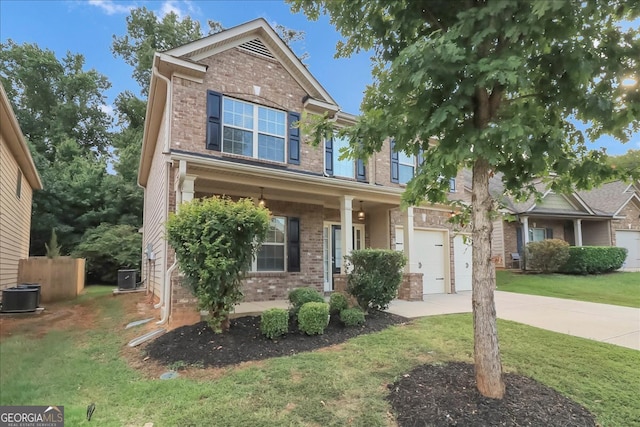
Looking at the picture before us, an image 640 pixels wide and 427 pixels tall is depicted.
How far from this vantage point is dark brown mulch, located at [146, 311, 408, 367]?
486cm

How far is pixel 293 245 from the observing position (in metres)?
9.83

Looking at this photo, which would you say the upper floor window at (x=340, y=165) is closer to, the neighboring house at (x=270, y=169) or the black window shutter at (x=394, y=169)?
the neighboring house at (x=270, y=169)

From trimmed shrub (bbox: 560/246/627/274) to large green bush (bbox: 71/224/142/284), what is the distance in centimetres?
1938

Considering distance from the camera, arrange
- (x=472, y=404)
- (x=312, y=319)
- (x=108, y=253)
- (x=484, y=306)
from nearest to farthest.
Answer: (x=472, y=404) < (x=484, y=306) < (x=312, y=319) < (x=108, y=253)

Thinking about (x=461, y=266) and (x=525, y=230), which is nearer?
(x=461, y=266)

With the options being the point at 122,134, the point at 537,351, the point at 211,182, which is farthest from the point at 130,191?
the point at 537,351

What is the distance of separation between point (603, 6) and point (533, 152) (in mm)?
1339

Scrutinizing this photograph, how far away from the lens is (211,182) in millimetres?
8500

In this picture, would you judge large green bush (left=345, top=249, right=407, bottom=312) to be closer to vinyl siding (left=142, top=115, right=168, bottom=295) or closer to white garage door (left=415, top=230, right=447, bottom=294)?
vinyl siding (left=142, top=115, right=168, bottom=295)

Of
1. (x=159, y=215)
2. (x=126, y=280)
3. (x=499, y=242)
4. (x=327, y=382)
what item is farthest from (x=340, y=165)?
(x=499, y=242)

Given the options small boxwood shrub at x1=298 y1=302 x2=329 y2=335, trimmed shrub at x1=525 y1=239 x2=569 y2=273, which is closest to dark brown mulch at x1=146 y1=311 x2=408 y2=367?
small boxwood shrub at x1=298 y1=302 x2=329 y2=335

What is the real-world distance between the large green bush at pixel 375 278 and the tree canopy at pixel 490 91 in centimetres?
341

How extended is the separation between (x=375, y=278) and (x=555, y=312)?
14.2 feet

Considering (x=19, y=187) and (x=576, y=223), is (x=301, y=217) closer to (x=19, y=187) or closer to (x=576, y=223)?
(x=19, y=187)
